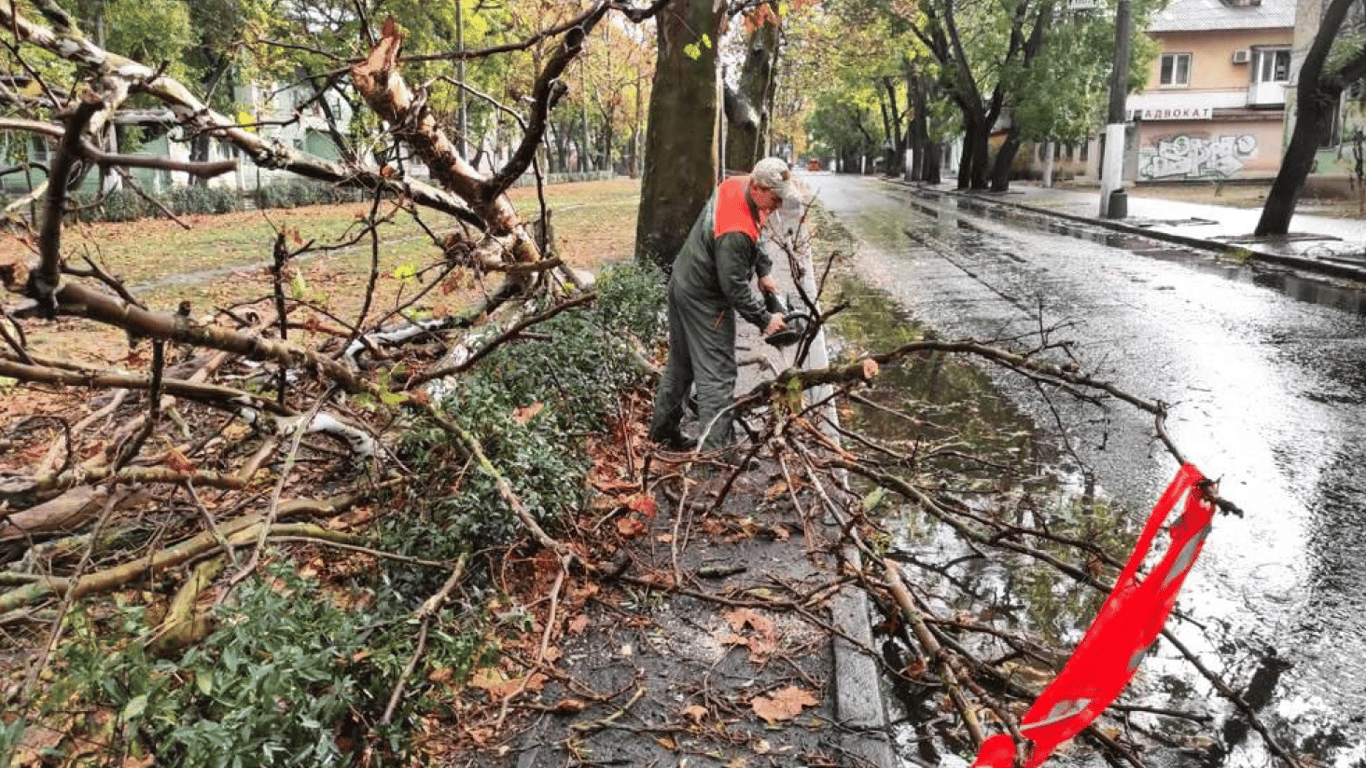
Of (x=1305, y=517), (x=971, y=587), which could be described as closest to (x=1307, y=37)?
(x=1305, y=517)

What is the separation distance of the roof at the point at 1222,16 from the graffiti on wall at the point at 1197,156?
5.34 meters

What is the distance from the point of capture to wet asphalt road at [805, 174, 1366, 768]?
3818 mm

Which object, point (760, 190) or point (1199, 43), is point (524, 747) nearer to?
point (760, 190)

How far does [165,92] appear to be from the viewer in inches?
191

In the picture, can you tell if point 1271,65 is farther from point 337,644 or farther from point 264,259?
point 337,644

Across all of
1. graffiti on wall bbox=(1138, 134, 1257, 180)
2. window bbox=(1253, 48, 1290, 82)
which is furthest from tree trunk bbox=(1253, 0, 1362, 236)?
window bbox=(1253, 48, 1290, 82)

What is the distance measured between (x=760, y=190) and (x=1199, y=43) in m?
46.4

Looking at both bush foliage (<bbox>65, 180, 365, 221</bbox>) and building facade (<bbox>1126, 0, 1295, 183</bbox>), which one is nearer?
bush foliage (<bbox>65, 180, 365, 221</bbox>)

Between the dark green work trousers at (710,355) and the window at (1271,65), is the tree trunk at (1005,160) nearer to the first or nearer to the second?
the window at (1271,65)

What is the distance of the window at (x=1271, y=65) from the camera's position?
4147 centimetres

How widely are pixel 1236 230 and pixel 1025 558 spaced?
1816 cm

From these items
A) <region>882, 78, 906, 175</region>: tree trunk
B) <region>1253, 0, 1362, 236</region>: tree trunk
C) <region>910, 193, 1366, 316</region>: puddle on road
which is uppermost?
<region>882, 78, 906, 175</region>: tree trunk

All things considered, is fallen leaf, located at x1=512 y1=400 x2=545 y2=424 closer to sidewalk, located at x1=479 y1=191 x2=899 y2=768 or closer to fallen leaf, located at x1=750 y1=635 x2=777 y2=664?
sidewalk, located at x1=479 y1=191 x2=899 y2=768

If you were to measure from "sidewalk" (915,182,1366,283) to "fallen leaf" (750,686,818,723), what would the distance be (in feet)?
45.0
